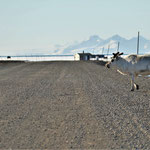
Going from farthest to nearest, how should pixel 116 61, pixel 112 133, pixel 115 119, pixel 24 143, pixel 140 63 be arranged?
1. pixel 116 61
2. pixel 140 63
3. pixel 115 119
4. pixel 112 133
5. pixel 24 143

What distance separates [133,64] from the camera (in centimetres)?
1357

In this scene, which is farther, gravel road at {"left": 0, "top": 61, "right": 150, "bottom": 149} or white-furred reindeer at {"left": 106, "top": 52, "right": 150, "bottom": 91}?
white-furred reindeer at {"left": 106, "top": 52, "right": 150, "bottom": 91}

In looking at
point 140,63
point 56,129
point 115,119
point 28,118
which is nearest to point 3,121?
point 28,118

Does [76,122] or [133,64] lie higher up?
[133,64]

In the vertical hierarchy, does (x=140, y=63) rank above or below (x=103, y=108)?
above

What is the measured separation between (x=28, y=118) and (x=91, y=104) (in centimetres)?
274

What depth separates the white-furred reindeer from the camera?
43.7 feet

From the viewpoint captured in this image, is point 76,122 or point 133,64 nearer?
point 76,122

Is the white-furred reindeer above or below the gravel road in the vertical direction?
above

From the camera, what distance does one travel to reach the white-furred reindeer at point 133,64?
13305 millimetres

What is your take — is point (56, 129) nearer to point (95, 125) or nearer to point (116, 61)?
point (95, 125)

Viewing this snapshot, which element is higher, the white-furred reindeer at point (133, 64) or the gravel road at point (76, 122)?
the white-furred reindeer at point (133, 64)

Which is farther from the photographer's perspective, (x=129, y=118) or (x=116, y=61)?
→ (x=116, y=61)

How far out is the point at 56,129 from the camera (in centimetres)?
676
